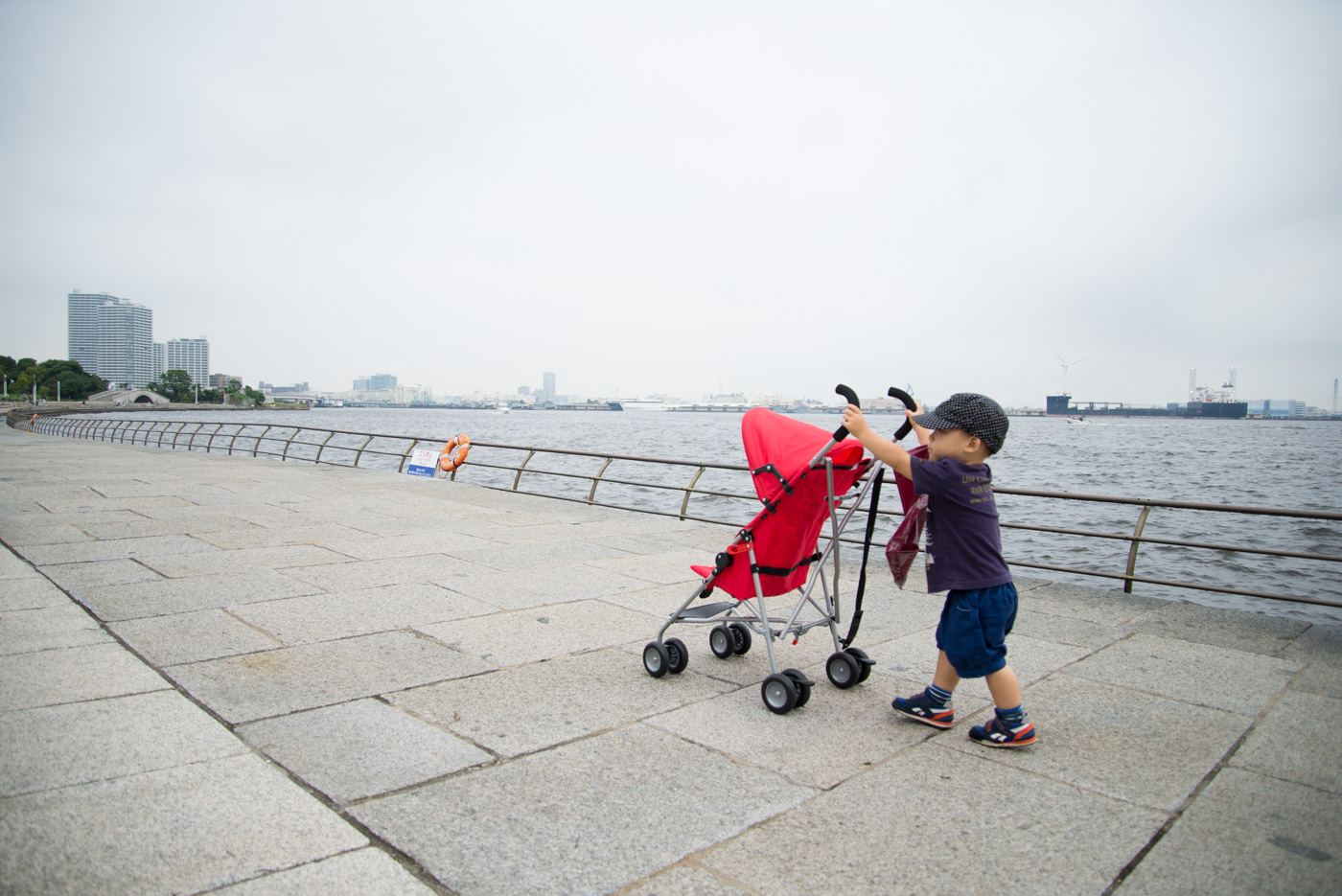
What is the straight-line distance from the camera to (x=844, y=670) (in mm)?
4055

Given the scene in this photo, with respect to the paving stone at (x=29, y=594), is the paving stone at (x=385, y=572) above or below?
below

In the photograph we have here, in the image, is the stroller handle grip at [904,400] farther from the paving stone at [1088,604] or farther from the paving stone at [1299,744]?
the paving stone at [1088,604]

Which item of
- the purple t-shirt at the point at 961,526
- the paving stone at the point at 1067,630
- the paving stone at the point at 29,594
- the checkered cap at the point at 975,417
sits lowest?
the paving stone at the point at 1067,630

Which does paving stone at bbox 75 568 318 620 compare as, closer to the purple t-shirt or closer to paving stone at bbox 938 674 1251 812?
the purple t-shirt

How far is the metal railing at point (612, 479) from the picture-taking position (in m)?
6.15

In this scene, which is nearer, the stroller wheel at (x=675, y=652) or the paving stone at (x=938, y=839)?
the paving stone at (x=938, y=839)

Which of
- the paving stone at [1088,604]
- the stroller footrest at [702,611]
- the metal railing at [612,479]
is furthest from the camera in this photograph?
the metal railing at [612,479]

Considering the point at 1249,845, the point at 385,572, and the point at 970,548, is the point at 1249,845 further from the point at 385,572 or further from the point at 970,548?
the point at 385,572

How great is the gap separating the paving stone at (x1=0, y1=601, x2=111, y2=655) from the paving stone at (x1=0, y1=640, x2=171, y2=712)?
0.48 ft

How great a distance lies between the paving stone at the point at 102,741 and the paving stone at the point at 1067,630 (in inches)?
187

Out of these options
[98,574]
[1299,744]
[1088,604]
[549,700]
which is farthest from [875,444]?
[98,574]

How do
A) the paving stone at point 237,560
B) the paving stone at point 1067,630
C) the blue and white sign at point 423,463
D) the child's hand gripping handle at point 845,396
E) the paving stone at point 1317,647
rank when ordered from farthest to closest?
the blue and white sign at point 423,463
the paving stone at point 237,560
the paving stone at point 1067,630
the paving stone at point 1317,647
the child's hand gripping handle at point 845,396

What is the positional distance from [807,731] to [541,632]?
2.06m

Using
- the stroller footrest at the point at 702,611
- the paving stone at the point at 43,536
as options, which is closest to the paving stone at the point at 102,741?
the stroller footrest at the point at 702,611
